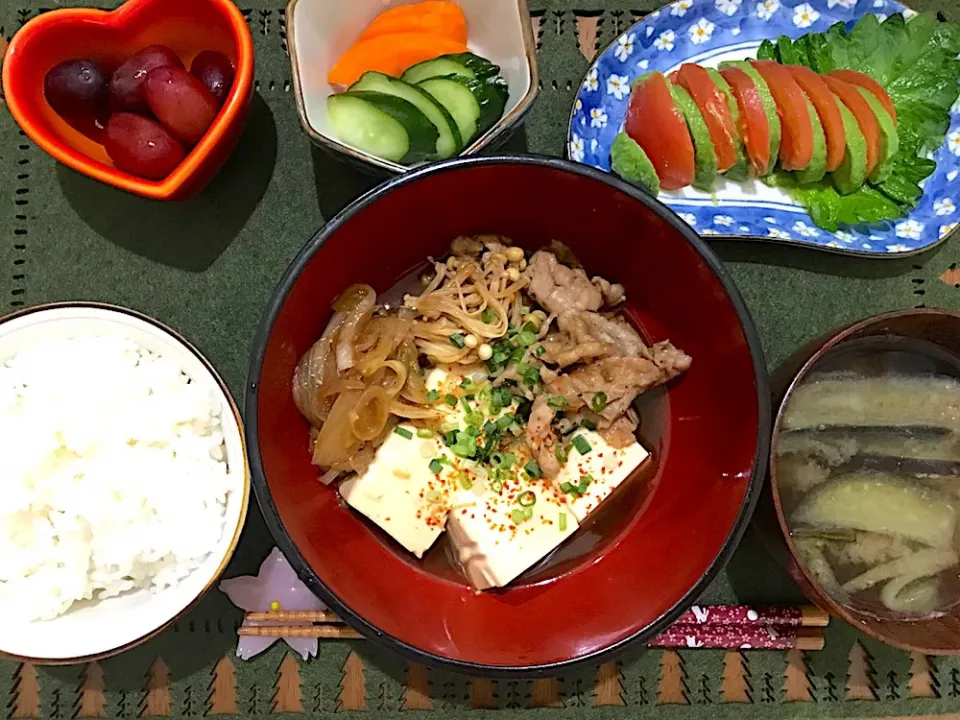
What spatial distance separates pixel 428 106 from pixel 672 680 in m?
1.54

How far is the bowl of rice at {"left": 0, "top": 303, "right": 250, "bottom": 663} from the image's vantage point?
1596 mm

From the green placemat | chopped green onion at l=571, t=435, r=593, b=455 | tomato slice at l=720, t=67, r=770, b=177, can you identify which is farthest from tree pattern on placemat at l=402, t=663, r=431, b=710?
tomato slice at l=720, t=67, r=770, b=177

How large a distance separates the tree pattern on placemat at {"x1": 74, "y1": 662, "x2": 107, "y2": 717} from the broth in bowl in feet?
2.61

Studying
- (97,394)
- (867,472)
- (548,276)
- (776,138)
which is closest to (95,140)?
(97,394)

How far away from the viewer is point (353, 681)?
1861mm

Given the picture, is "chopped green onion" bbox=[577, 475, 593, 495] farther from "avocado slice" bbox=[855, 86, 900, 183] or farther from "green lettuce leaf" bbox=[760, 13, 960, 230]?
"avocado slice" bbox=[855, 86, 900, 183]

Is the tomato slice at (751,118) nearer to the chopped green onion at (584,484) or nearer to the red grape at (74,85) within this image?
the chopped green onion at (584,484)

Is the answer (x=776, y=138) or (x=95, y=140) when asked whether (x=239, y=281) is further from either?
(x=776, y=138)

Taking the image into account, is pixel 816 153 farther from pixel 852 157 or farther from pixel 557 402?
pixel 557 402

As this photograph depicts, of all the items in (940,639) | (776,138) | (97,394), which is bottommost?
(940,639)

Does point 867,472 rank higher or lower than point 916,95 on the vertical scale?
lower

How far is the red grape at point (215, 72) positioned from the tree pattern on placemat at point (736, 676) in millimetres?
1850

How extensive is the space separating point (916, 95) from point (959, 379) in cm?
77

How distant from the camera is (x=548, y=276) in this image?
1757 mm
